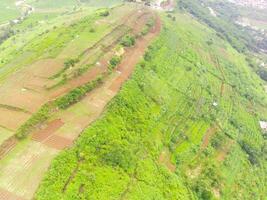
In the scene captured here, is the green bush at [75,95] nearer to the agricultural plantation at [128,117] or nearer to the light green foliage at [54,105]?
the light green foliage at [54,105]

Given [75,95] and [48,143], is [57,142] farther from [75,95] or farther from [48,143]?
[75,95]

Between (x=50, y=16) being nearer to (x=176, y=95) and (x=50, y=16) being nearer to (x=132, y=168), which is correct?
(x=176, y=95)

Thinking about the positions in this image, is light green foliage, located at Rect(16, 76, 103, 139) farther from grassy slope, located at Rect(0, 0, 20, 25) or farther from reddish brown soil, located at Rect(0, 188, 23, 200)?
grassy slope, located at Rect(0, 0, 20, 25)

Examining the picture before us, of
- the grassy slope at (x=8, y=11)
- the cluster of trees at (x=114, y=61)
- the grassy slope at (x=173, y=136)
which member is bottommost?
the grassy slope at (x=8, y=11)

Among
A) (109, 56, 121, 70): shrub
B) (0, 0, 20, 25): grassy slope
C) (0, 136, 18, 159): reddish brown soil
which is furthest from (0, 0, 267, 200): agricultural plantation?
(0, 0, 20, 25): grassy slope

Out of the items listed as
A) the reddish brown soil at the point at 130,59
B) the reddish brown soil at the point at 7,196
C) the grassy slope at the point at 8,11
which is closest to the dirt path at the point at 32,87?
the reddish brown soil at the point at 130,59

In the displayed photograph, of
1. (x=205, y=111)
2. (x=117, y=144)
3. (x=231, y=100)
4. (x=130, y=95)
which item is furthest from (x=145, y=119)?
(x=231, y=100)
